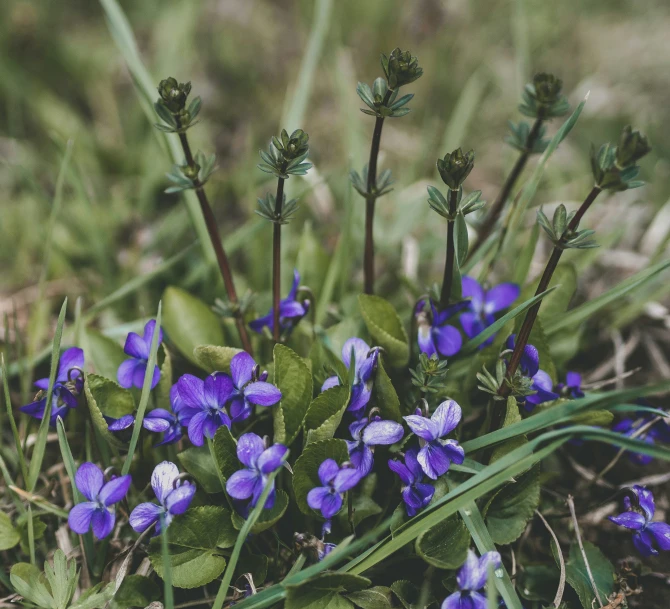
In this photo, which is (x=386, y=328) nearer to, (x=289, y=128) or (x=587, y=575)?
(x=587, y=575)

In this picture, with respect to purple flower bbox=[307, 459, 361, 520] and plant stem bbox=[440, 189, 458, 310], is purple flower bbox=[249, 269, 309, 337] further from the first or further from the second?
purple flower bbox=[307, 459, 361, 520]

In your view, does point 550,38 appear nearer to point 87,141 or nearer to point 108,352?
point 87,141

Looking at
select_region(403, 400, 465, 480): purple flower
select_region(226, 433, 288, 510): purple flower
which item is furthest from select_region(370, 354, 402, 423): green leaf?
select_region(226, 433, 288, 510): purple flower

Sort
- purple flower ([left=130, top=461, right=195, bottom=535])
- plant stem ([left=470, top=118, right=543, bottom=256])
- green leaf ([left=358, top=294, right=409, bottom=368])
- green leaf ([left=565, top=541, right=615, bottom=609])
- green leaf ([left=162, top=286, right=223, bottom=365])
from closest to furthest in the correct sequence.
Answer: purple flower ([left=130, top=461, right=195, bottom=535]) → green leaf ([left=565, top=541, right=615, bottom=609]) → green leaf ([left=358, top=294, right=409, bottom=368]) → plant stem ([left=470, top=118, right=543, bottom=256]) → green leaf ([left=162, top=286, right=223, bottom=365])

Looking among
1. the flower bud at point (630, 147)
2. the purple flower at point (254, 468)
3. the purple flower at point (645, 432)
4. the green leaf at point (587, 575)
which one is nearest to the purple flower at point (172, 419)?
the purple flower at point (254, 468)

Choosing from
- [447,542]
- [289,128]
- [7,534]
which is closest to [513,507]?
[447,542]

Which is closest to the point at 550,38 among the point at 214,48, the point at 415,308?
the point at 214,48
